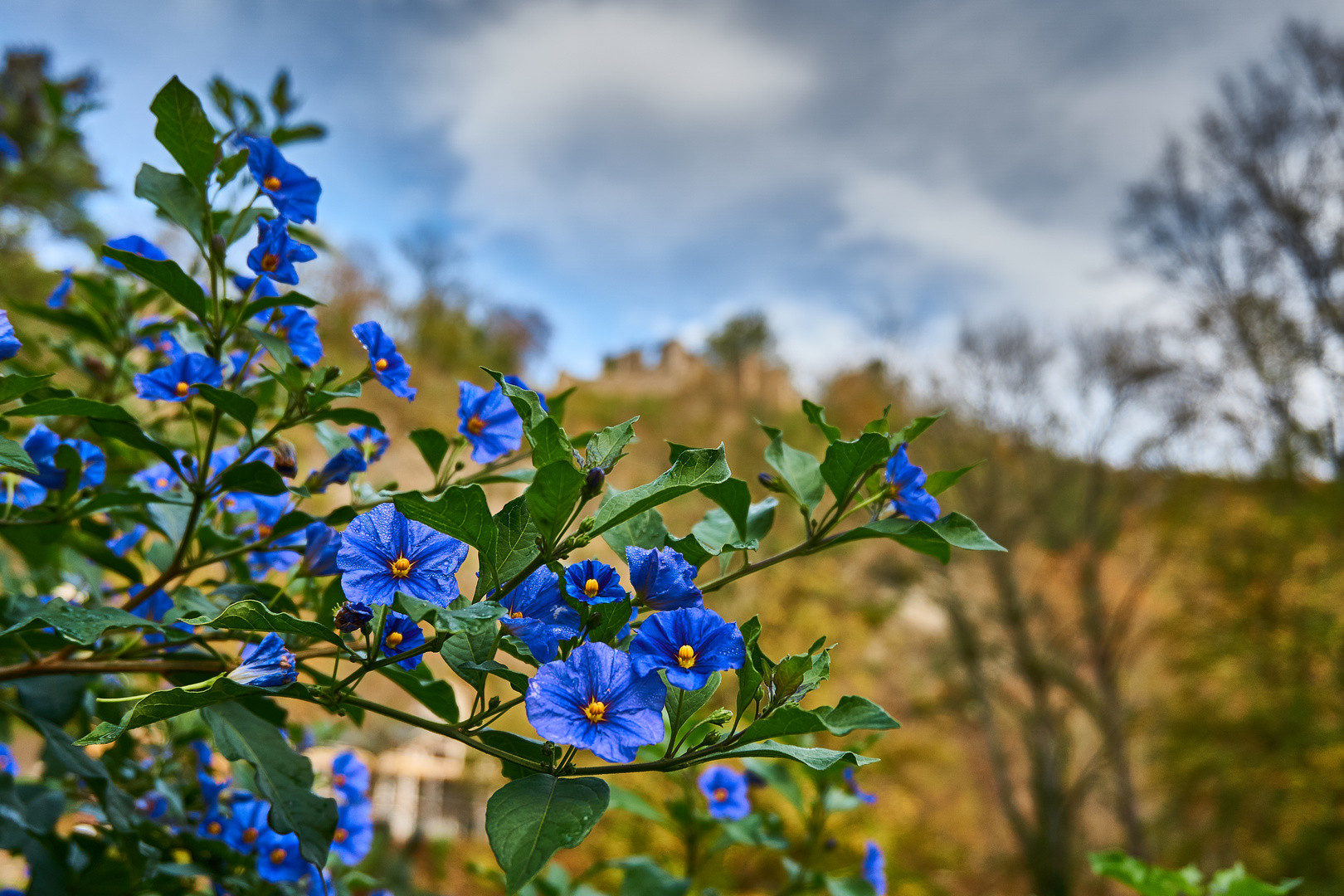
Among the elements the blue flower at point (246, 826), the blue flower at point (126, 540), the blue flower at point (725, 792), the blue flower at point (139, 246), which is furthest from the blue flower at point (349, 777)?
the blue flower at point (139, 246)

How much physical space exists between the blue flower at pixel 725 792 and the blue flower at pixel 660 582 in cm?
79

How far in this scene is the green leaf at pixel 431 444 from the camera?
771 millimetres

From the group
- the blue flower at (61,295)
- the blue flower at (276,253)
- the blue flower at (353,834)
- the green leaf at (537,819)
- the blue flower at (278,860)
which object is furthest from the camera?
the blue flower at (61,295)

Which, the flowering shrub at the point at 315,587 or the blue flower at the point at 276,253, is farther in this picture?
the blue flower at the point at 276,253

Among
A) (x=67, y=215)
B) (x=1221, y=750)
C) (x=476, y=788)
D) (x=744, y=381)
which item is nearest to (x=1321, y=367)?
(x=1221, y=750)

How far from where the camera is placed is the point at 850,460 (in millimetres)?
665

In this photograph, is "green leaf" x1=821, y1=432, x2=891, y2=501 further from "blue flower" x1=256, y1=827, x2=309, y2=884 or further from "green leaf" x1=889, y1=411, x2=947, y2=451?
"blue flower" x1=256, y1=827, x2=309, y2=884

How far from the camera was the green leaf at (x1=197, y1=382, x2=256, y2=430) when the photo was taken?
663mm

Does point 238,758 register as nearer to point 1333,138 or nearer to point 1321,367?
point 1321,367

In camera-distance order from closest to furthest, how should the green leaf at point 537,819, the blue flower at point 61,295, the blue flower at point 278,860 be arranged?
1. the green leaf at point 537,819
2. the blue flower at point 278,860
3. the blue flower at point 61,295

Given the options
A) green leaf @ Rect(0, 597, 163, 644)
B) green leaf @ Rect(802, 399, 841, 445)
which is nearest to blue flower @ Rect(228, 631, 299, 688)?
green leaf @ Rect(0, 597, 163, 644)

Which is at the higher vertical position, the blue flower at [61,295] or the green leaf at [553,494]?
the blue flower at [61,295]

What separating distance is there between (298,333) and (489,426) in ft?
0.73

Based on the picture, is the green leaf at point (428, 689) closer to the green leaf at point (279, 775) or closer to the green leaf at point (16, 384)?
the green leaf at point (279, 775)
